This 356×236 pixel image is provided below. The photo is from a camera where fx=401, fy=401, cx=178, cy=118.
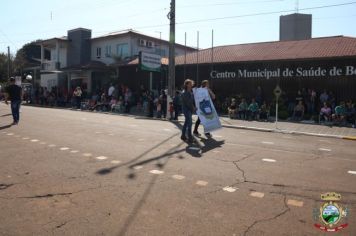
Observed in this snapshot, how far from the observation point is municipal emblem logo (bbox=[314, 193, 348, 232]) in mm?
4625

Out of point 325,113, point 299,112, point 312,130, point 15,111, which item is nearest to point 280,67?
point 299,112

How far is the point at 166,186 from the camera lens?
6.34 meters

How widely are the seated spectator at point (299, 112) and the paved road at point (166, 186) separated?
31.6 ft

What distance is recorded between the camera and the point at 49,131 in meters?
13.1

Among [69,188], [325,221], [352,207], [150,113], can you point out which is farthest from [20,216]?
[150,113]

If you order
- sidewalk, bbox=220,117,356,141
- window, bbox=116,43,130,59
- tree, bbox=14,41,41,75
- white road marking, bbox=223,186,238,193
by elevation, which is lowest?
white road marking, bbox=223,186,238,193

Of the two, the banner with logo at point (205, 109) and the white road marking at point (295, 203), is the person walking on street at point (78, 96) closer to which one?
the banner with logo at point (205, 109)

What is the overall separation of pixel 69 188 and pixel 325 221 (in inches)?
147

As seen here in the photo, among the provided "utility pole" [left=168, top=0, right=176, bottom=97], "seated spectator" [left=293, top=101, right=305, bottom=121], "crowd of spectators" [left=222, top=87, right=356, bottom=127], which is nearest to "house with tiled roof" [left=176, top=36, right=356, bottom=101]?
"crowd of spectators" [left=222, top=87, right=356, bottom=127]

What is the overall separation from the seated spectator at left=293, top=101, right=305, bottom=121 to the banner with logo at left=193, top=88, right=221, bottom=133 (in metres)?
8.93

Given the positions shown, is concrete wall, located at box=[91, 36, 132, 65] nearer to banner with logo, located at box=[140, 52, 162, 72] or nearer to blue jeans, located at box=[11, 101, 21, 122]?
banner with logo, located at box=[140, 52, 162, 72]

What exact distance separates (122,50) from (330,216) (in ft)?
109

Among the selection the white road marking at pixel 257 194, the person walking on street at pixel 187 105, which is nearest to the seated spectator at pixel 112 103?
the person walking on street at pixel 187 105

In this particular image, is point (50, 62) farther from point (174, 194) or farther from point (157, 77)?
point (174, 194)
